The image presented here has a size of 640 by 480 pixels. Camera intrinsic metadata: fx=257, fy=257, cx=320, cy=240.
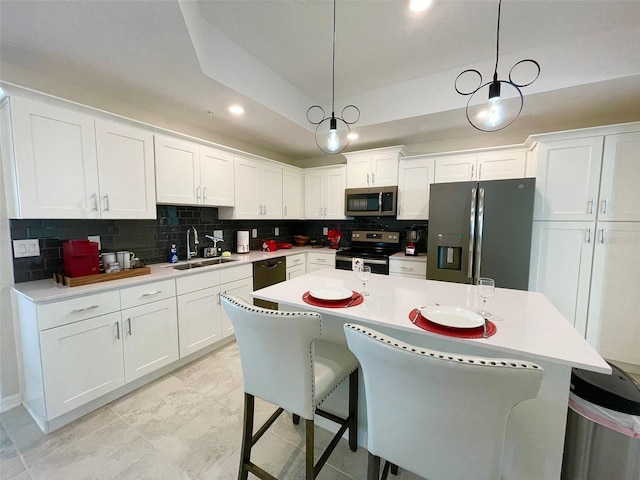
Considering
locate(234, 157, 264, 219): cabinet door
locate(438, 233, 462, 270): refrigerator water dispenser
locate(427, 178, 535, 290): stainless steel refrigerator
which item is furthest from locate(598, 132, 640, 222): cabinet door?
locate(234, 157, 264, 219): cabinet door

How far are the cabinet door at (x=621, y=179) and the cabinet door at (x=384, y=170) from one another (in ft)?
6.52

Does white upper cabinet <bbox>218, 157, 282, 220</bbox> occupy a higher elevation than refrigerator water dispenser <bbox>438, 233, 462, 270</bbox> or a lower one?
higher

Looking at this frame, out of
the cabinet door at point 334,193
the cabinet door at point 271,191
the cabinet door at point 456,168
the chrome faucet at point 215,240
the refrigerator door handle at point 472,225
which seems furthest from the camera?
the cabinet door at point 334,193

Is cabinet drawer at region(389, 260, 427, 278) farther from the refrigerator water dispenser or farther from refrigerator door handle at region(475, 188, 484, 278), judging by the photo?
refrigerator door handle at region(475, 188, 484, 278)

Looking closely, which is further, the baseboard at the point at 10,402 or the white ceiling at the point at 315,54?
the baseboard at the point at 10,402

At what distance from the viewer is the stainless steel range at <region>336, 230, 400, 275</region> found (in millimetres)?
3363

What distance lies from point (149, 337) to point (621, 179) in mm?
4375

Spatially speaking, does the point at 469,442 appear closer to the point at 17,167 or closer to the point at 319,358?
the point at 319,358

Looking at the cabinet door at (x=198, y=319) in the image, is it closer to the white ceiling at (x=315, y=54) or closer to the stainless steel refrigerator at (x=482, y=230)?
the white ceiling at (x=315, y=54)

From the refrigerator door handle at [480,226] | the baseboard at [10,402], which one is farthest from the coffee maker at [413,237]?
the baseboard at [10,402]

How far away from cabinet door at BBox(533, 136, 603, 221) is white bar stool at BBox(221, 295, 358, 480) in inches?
106

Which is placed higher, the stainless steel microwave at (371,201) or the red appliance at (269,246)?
the stainless steel microwave at (371,201)

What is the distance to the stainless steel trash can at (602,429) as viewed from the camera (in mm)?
1080

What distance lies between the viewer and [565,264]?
8.40ft
